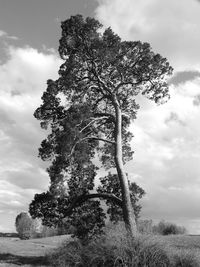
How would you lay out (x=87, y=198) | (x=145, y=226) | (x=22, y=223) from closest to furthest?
1. (x=145, y=226)
2. (x=87, y=198)
3. (x=22, y=223)

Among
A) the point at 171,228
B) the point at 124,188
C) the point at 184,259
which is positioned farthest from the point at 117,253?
the point at 171,228

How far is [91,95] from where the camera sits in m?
28.1

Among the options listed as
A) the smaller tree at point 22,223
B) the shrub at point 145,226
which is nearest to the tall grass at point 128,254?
the shrub at point 145,226

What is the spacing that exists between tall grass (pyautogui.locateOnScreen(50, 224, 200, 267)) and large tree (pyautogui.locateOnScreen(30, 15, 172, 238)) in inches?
201

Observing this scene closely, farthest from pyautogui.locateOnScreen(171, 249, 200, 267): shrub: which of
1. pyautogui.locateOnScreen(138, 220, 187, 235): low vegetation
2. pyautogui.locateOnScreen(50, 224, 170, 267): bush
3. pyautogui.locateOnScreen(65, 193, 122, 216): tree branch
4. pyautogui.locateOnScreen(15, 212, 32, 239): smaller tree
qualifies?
pyautogui.locateOnScreen(15, 212, 32, 239): smaller tree

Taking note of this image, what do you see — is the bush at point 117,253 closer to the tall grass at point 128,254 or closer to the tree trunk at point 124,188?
the tall grass at point 128,254

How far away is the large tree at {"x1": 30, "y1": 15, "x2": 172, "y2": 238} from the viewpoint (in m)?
24.3

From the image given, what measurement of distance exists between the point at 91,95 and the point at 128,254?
519 inches

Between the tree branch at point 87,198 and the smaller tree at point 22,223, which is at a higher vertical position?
the smaller tree at point 22,223

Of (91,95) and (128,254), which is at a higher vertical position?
(91,95)

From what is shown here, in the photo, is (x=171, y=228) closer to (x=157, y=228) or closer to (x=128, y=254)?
(x=157, y=228)

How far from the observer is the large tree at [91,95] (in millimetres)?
24312

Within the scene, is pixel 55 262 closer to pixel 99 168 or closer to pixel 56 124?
pixel 99 168

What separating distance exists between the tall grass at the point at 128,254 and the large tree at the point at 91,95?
5.10 m
